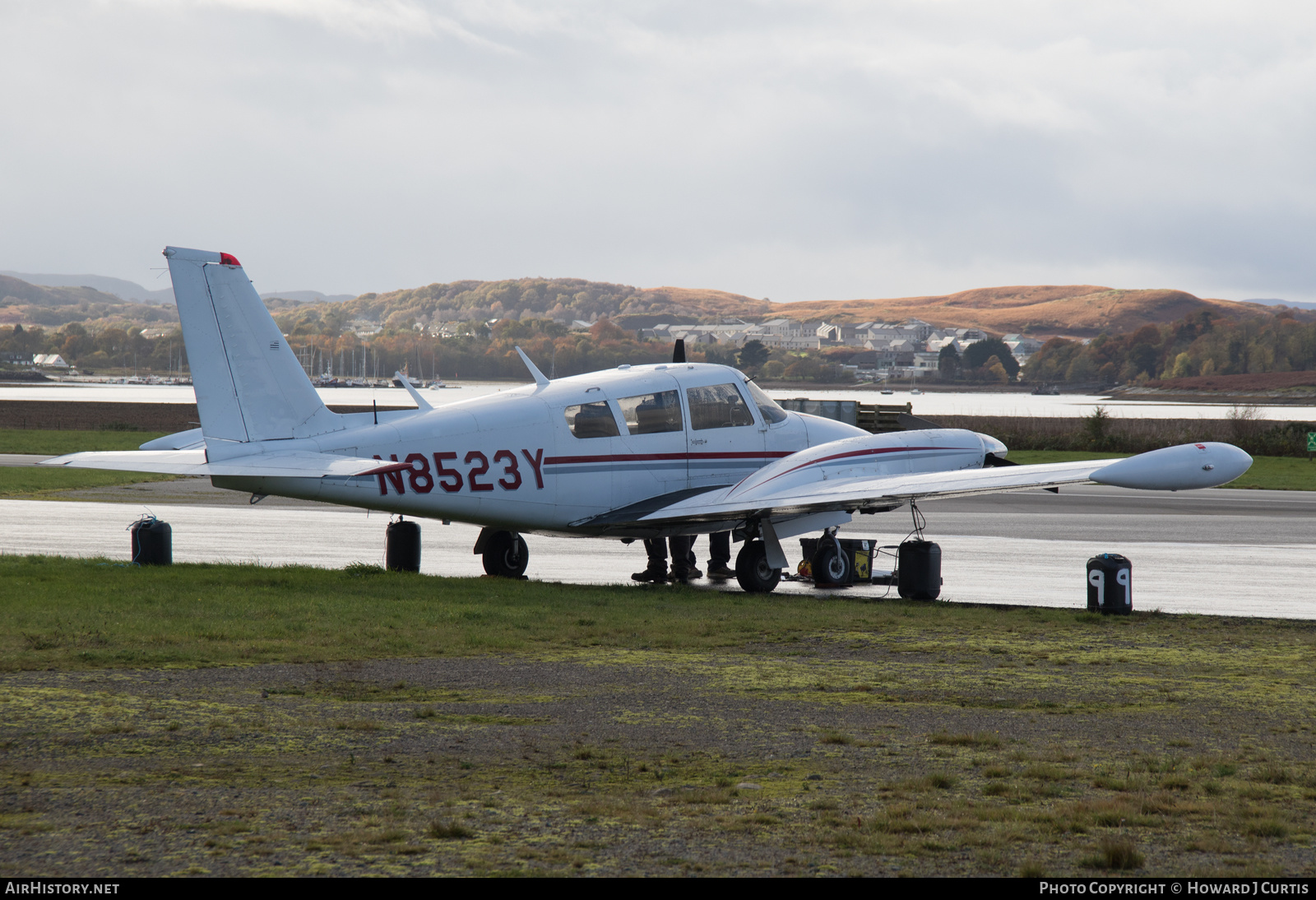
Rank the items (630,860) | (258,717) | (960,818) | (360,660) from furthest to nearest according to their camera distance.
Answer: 1. (360,660)
2. (258,717)
3. (960,818)
4. (630,860)

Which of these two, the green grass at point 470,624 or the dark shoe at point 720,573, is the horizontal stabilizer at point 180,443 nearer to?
the green grass at point 470,624

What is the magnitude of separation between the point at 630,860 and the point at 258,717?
405cm

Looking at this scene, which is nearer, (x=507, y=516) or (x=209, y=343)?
(x=209, y=343)

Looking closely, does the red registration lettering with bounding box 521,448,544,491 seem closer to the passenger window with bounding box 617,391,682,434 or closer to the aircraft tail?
the passenger window with bounding box 617,391,682,434

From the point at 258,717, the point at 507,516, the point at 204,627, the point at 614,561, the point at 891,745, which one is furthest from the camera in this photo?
the point at 614,561

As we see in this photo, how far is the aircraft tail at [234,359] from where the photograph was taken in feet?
46.7

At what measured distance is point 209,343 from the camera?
14297 millimetres

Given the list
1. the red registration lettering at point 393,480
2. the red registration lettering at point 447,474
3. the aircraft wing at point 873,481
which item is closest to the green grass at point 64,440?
the red registration lettering at point 393,480

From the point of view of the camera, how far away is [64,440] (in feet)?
182

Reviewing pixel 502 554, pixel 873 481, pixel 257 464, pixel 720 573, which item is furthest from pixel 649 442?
pixel 257 464

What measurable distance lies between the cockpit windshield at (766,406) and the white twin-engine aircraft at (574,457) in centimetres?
2

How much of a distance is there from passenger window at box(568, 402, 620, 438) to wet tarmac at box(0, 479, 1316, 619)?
2.40 metres

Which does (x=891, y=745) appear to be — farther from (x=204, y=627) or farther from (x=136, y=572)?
(x=136, y=572)
